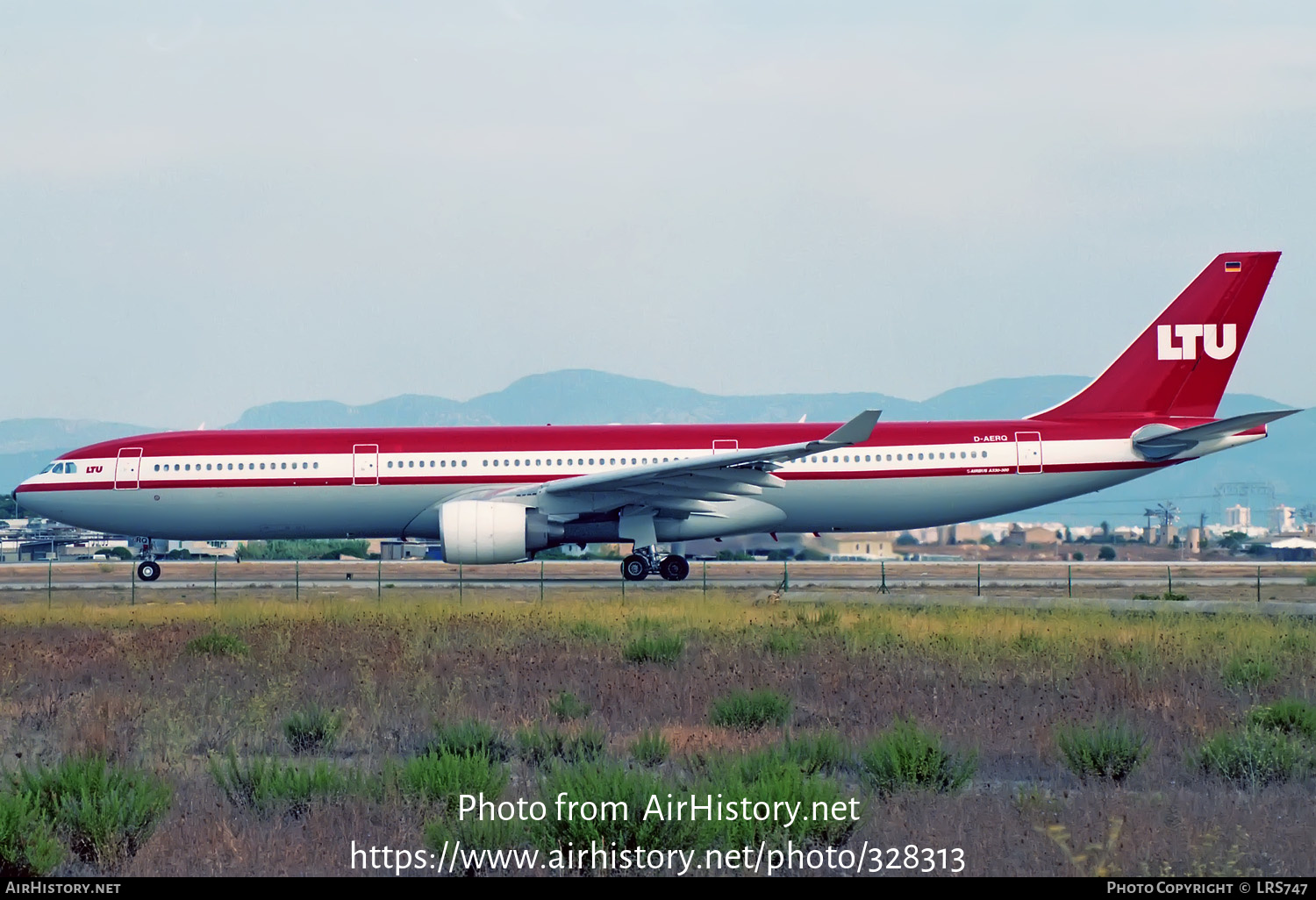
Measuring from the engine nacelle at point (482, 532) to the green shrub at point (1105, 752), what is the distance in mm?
19354

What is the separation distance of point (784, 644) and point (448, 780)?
30.0 feet

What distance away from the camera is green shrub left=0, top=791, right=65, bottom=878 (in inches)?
286

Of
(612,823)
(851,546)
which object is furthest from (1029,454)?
(612,823)

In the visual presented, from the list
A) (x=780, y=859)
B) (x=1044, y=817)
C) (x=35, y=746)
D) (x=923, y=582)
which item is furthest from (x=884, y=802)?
(x=923, y=582)

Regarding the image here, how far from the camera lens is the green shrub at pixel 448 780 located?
29.2ft

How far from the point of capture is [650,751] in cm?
1057

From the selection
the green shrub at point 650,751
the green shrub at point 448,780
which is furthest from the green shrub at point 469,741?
the green shrub at point 650,751

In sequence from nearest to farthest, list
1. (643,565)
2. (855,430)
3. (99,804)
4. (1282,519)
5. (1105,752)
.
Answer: (99,804), (1105,752), (855,430), (643,565), (1282,519)

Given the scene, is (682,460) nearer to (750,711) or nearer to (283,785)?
(750,711)

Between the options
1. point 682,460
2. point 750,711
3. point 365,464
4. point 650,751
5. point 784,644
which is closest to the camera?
point 650,751

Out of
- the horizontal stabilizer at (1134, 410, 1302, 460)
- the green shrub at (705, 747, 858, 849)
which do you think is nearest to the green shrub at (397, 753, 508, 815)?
Result: the green shrub at (705, 747, 858, 849)

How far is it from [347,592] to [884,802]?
2309cm

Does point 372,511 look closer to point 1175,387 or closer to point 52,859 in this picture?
point 1175,387

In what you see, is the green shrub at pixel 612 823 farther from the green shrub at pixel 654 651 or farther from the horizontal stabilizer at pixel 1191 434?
the horizontal stabilizer at pixel 1191 434
